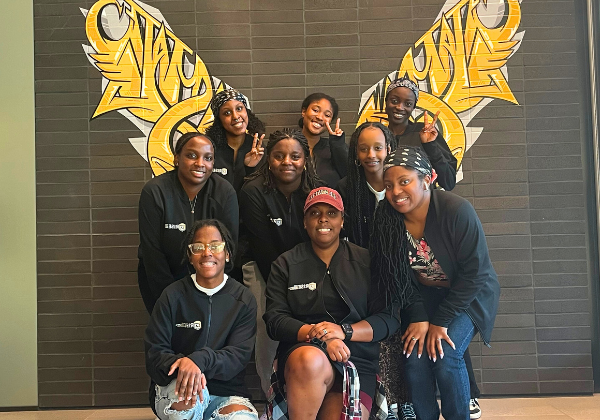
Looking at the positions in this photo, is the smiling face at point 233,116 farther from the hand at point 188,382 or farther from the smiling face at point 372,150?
the hand at point 188,382

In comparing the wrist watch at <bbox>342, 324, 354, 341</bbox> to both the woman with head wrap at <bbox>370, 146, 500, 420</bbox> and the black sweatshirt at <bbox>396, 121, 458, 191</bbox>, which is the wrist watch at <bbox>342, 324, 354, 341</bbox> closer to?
the woman with head wrap at <bbox>370, 146, 500, 420</bbox>

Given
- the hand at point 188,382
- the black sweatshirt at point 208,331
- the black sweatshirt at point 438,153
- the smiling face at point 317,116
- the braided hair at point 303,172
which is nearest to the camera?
the hand at point 188,382

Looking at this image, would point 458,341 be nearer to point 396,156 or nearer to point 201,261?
point 396,156

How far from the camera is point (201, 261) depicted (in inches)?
108

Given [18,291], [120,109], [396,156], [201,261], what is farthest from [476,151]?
[18,291]

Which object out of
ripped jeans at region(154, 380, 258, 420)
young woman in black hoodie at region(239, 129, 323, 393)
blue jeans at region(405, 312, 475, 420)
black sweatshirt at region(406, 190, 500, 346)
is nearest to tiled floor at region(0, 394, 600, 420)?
blue jeans at region(405, 312, 475, 420)

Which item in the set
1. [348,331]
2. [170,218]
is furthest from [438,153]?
[170,218]

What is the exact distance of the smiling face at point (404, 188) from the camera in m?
2.70

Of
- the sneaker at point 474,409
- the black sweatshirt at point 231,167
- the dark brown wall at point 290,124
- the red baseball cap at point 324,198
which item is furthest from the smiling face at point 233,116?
the sneaker at point 474,409

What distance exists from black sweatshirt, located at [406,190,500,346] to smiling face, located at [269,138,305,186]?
727mm

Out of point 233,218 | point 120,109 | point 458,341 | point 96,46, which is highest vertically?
point 96,46

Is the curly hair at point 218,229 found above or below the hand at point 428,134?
below

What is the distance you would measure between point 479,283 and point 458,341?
280 millimetres

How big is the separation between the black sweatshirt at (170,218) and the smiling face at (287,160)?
27cm
